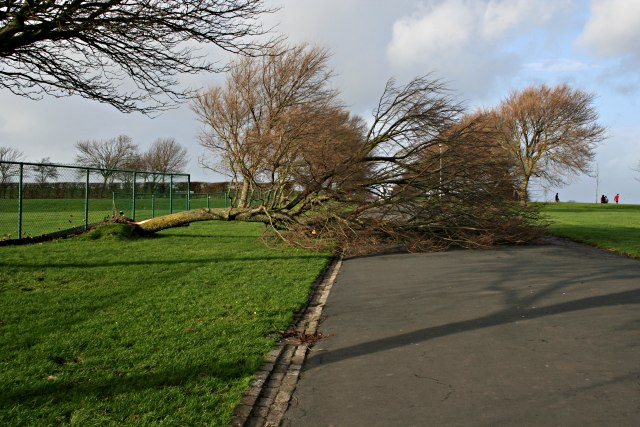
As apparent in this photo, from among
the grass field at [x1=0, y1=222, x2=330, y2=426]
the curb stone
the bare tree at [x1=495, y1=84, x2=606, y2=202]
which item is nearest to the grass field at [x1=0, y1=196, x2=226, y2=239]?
the grass field at [x1=0, y1=222, x2=330, y2=426]

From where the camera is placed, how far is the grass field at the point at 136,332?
361 cm

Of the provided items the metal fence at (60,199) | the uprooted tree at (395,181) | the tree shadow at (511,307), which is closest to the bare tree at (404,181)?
the uprooted tree at (395,181)

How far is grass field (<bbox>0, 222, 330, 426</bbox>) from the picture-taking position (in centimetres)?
361

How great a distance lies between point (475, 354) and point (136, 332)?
11.4ft

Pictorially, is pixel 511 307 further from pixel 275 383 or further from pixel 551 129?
pixel 551 129

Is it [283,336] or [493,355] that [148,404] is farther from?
[493,355]

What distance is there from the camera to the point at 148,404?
3600 mm

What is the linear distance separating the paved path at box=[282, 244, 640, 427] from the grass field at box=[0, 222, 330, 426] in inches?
26.3

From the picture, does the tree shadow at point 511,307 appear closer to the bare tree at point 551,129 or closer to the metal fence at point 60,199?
the metal fence at point 60,199

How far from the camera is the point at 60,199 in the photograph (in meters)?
19.3

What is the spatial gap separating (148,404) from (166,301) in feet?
11.6

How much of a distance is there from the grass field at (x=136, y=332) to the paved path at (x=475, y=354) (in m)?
0.67

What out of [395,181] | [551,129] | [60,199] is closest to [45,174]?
[60,199]

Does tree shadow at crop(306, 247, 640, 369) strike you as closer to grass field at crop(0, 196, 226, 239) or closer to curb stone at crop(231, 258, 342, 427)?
curb stone at crop(231, 258, 342, 427)
